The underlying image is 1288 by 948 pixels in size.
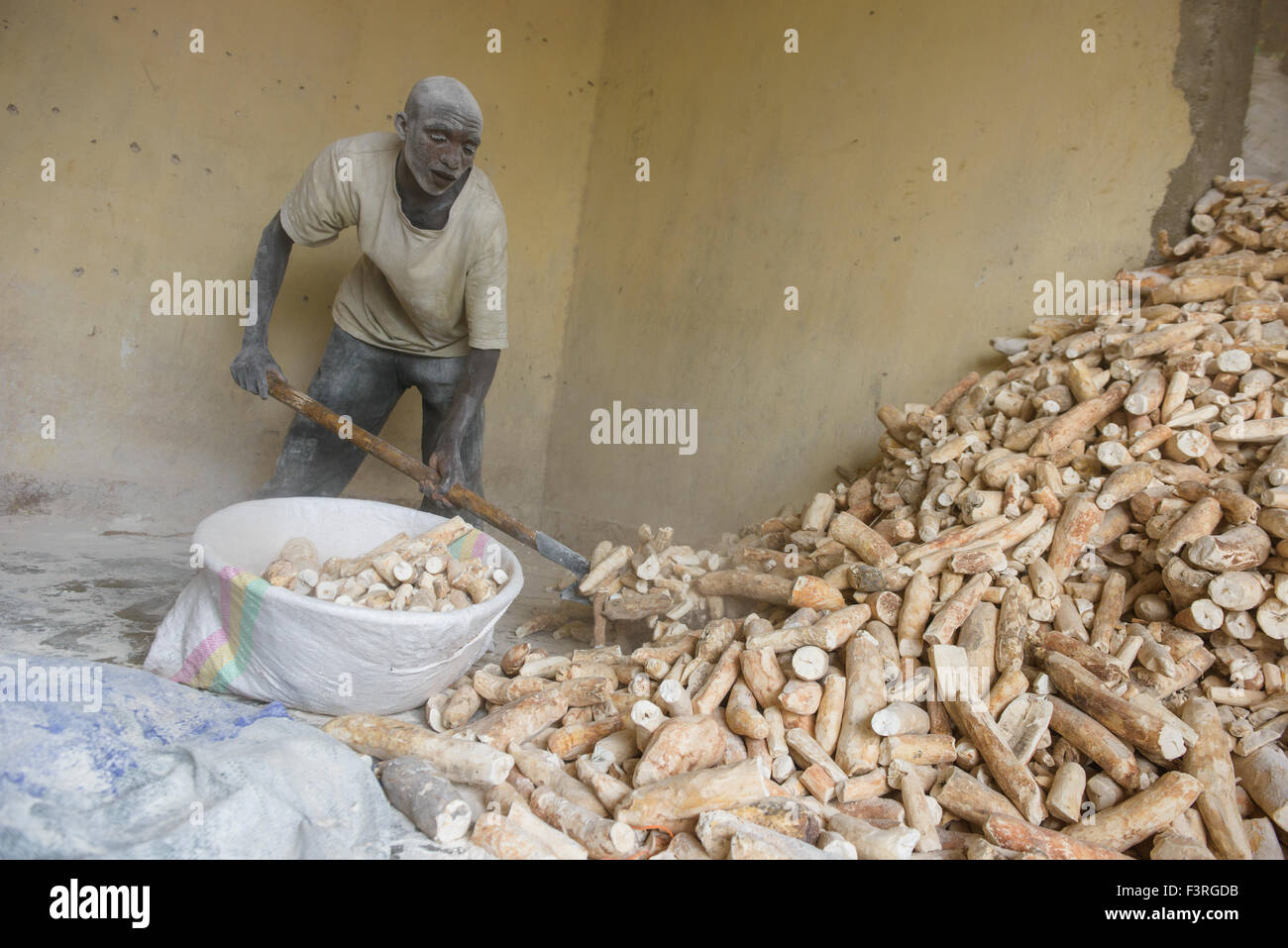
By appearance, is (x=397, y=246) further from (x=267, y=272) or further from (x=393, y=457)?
(x=393, y=457)

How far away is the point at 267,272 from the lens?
119 inches

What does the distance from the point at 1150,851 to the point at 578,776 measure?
1.24 metres

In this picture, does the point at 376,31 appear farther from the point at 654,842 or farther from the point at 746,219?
the point at 654,842

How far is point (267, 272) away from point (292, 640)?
65.7 inches

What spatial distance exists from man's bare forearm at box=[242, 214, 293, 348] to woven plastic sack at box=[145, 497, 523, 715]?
0.88 metres

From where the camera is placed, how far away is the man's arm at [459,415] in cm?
291

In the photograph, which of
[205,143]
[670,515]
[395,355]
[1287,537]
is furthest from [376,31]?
[1287,537]

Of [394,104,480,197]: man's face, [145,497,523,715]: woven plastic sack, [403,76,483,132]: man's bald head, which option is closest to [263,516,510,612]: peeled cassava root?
[145,497,523,715]: woven plastic sack

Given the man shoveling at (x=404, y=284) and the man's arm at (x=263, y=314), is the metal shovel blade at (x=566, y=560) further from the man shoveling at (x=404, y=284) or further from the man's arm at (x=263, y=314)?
the man's arm at (x=263, y=314)

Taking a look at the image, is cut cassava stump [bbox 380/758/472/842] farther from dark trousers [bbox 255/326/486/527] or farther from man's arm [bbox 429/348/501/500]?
dark trousers [bbox 255/326/486/527]

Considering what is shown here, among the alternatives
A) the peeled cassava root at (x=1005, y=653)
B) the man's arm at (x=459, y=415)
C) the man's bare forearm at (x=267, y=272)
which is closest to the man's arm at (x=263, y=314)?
the man's bare forearm at (x=267, y=272)

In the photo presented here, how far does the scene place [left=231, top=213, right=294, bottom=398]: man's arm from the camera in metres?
2.86

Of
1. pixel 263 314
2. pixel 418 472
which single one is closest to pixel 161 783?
pixel 418 472

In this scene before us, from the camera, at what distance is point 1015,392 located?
286 centimetres
